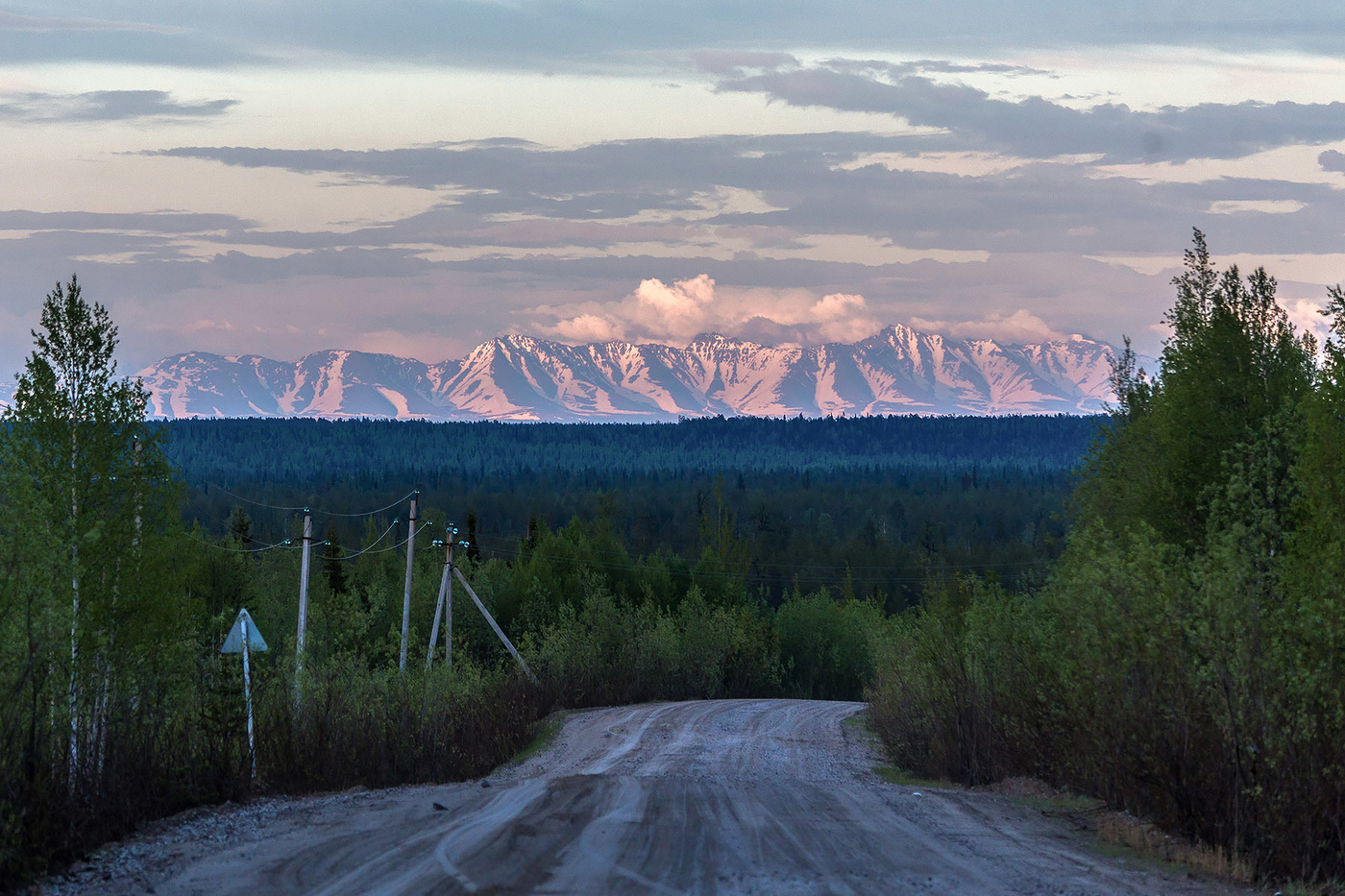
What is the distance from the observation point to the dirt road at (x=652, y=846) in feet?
40.5

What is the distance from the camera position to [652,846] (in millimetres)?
14016

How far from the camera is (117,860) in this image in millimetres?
12680

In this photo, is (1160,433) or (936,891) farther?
(1160,433)

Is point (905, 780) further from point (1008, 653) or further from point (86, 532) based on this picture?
point (86, 532)

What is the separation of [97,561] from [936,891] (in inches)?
484

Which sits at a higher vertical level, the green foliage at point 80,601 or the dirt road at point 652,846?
the green foliage at point 80,601

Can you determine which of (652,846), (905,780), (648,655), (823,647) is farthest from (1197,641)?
(823,647)

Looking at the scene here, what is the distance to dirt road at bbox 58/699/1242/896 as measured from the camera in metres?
12.3

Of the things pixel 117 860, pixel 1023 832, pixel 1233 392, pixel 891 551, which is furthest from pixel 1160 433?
pixel 891 551

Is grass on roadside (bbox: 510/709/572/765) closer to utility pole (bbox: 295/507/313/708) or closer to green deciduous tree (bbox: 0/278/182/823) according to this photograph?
utility pole (bbox: 295/507/313/708)

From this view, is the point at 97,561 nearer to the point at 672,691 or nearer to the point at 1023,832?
the point at 1023,832

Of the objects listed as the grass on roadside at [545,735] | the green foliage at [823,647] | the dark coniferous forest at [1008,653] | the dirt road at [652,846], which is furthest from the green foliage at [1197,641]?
the green foliage at [823,647]

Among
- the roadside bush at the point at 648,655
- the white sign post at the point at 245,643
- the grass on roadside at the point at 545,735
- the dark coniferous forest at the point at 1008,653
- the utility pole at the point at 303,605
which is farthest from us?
the roadside bush at the point at 648,655

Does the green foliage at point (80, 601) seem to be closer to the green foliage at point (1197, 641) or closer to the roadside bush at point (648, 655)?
the green foliage at point (1197, 641)
